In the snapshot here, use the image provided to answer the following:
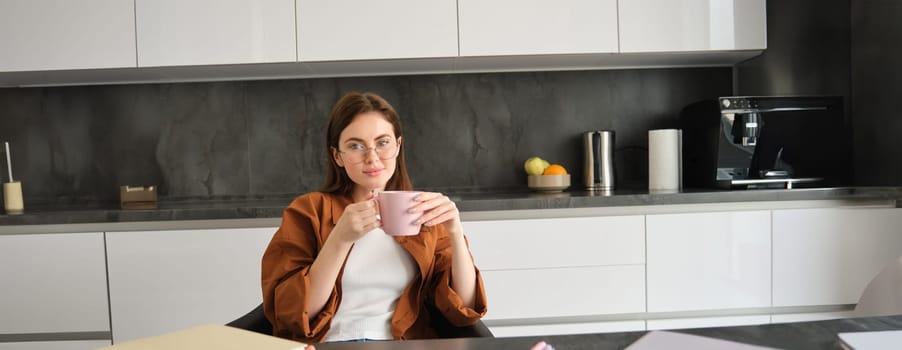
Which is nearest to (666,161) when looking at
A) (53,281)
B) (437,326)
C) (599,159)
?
(599,159)

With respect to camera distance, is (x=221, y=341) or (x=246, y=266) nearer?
(x=221, y=341)

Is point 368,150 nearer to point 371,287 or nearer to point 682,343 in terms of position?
point 371,287

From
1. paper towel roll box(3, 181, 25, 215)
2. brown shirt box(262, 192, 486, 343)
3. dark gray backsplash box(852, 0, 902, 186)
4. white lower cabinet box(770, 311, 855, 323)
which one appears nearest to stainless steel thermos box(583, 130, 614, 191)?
white lower cabinet box(770, 311, 855, 323)

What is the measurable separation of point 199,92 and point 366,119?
1834mm

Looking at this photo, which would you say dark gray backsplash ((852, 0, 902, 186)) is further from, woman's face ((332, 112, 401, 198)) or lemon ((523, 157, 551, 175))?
woman's face ((332, 112, 401, 198))

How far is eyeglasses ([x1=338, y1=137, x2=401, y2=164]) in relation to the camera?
1.43 metres

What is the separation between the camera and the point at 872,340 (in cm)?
82

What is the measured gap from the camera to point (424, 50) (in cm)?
264

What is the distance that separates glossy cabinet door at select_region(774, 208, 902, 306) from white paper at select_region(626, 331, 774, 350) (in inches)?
70.2

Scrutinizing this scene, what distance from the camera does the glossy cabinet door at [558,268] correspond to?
2.38m

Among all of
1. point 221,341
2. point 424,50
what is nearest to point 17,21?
point 424,50

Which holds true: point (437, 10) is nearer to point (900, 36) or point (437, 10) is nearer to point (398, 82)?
point (398, 82)

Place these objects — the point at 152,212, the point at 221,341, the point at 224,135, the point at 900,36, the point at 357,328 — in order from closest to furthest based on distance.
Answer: the point at 221,341 → the point at 357,328 → the point at 152,212 → the point at 900,36 → the point at 224,135

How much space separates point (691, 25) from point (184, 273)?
2055mm
